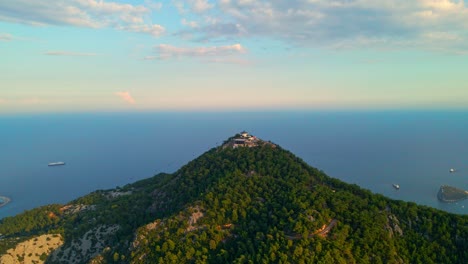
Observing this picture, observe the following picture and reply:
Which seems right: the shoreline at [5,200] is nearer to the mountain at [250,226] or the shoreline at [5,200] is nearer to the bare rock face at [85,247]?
the mountain at [250,226]

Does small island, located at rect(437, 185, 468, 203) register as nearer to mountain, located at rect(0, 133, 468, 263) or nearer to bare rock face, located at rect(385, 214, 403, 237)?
mountain, located at rect(0, 133, 468, 263)

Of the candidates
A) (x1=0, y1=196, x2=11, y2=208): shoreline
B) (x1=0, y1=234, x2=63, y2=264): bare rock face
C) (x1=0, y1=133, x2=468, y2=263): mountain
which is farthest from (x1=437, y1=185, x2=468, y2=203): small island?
(x1=0, y1=196, x2=11, y2=208): shoreline

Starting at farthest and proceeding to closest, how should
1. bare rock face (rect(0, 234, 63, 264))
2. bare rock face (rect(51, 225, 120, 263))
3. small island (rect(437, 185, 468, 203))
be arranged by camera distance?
small island (rect(437, 185, 468, 203)) → bare rock face (rect(51, 225, 120, 263)) → bare rock face (rect(0, 234, 63, 264))

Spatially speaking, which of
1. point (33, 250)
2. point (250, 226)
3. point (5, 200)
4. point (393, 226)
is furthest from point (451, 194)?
point (5, 200)

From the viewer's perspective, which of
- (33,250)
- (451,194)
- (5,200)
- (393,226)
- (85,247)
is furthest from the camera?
(5,200)

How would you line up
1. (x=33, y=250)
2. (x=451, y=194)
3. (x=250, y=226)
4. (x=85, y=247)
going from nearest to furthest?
(x=250, y=226), (x=33, y=250), (x=85, y=247), (x=451, y=194)

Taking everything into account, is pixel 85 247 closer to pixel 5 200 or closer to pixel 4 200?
pixel 5 200
